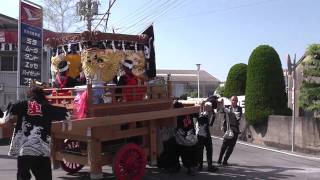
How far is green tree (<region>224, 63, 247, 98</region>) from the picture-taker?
25.7m

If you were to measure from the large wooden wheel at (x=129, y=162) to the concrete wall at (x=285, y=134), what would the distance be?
7.87 meters

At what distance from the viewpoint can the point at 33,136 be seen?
6816 millimetres

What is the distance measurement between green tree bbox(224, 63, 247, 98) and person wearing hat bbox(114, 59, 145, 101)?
1674 centimetres

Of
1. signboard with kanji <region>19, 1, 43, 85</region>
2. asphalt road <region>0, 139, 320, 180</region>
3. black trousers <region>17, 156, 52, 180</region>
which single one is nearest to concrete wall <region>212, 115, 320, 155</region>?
asphalt road <region>0, 139, 320, 180</region>

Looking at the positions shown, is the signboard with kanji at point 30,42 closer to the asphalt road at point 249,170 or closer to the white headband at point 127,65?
the asphalt road at point 249,170

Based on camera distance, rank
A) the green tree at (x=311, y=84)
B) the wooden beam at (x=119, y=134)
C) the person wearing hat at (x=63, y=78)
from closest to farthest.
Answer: the wooden beam at (x=119, y=134) → the person wearing hat at (x=63, y=78) → the green tree at (x=311, y=84)

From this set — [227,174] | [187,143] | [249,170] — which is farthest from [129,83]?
[249,170]

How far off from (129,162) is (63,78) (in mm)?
2200

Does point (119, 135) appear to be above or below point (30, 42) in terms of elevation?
below

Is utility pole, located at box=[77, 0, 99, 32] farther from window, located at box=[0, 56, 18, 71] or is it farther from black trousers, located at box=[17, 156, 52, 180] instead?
black trousers, located at box=[17, 156, 52, 180]

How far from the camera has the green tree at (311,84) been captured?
15648 millimetres

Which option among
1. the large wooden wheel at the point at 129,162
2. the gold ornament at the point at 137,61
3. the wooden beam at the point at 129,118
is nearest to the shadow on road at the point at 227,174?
the large wooden wheel at the point at 129,162

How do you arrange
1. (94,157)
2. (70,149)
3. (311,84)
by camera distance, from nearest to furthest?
(94,157) → (70,149) → (311,84)

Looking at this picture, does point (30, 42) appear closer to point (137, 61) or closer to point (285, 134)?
point (285, 134)
